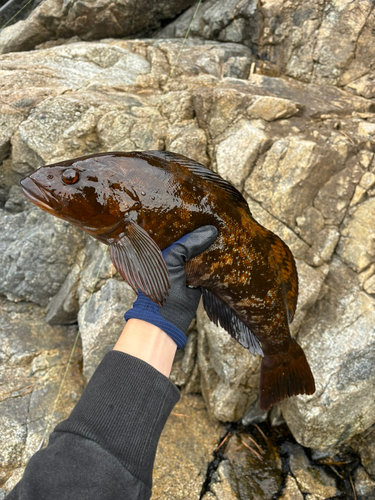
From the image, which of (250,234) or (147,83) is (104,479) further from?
(147,83)

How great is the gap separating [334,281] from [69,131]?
10.0 ft

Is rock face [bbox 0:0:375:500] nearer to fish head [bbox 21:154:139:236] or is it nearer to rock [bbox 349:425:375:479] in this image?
rock [bbox 349:425:375:479]

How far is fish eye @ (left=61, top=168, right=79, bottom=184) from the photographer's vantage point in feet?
6.30

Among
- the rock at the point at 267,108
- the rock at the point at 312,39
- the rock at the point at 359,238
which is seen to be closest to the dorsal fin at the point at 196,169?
the rock at the point at 359,238

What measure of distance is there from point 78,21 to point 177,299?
199 inches

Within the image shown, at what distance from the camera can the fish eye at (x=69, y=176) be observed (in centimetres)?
192

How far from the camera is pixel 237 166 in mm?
3332

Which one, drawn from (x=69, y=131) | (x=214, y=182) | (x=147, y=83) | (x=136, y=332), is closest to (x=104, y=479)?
(x=136, y=332)

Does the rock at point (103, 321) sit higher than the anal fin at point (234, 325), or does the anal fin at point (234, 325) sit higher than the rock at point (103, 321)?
the anal fin at point (234, 325)

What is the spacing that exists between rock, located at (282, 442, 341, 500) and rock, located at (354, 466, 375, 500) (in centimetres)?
17

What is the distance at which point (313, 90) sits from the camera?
4.16 meters

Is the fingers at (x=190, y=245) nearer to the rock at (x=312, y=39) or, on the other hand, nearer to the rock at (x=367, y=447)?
the rock at (x=367, y=447)

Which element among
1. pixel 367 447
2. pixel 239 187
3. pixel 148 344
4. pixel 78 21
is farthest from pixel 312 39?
pixel 367 447

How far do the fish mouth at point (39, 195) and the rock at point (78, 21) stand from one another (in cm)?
447
